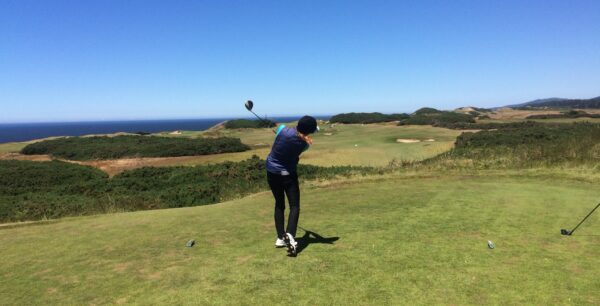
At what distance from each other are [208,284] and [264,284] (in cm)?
73

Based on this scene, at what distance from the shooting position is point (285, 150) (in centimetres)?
606

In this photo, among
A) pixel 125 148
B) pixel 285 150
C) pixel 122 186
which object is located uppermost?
pixel 285 150

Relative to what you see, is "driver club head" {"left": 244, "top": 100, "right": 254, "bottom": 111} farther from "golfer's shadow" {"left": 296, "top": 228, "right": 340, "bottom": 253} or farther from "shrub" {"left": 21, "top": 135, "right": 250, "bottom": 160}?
"shrub" {"left": 21, "top": 135, "right": 250, "bottom": 160}

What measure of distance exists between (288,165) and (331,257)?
1564 mm

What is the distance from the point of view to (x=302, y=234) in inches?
287

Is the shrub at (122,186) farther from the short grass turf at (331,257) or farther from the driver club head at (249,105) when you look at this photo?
the driver club head at (249,105)

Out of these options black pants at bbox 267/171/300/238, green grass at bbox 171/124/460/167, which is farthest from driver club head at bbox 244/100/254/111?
green grass at bbox 171/124/460/167

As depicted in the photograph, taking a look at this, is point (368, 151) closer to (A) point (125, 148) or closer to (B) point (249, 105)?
(A) point (125, 148)

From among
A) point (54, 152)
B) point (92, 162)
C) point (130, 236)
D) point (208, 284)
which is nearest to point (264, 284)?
point (208, 284)

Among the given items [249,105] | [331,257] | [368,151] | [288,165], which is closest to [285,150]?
[288,165]

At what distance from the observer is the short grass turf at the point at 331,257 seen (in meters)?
4.58

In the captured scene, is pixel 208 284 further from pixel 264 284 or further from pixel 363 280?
pixel 363 280

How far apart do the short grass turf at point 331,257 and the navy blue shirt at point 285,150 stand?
1.36m

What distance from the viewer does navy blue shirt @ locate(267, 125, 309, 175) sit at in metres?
6.04
